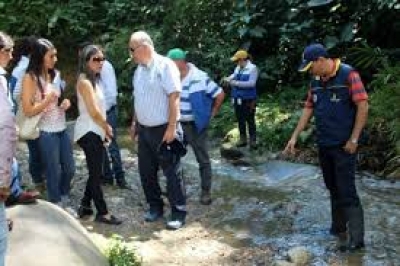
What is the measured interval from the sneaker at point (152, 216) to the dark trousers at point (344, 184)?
184 cm

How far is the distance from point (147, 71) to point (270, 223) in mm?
2047

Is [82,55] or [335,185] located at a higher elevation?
[82,55]

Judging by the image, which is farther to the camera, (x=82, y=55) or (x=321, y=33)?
(x=321, y=33)

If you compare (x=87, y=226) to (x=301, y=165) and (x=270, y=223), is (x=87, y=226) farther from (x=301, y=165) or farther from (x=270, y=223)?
(x=301, y=165)

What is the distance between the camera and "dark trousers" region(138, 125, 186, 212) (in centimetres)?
594

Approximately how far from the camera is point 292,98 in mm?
11766

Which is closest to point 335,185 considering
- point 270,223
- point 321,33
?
point 270,223

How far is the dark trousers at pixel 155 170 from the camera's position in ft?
19.5

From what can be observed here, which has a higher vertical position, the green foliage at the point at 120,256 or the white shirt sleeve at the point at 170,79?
the white shirt sleeve at the point at 170,79

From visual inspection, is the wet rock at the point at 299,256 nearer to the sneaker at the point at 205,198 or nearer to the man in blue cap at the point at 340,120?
the man in blue cap at the point at 340,120

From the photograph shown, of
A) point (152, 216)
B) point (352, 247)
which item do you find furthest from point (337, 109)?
point (152, 216)

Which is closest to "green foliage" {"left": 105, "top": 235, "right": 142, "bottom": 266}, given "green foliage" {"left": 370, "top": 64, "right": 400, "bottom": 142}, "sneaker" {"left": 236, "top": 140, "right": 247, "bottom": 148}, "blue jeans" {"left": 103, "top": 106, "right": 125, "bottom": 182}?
Answer: "blue jeans" {"left": 103, "top": 106, "right": 125, "bottom": 182}

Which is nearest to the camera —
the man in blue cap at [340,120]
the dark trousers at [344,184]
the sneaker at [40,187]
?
the man in blue cap at [340,120]

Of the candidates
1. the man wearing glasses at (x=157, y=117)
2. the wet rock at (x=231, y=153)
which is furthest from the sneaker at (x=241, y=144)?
the man wearing glasses at (x=157, y=117)
